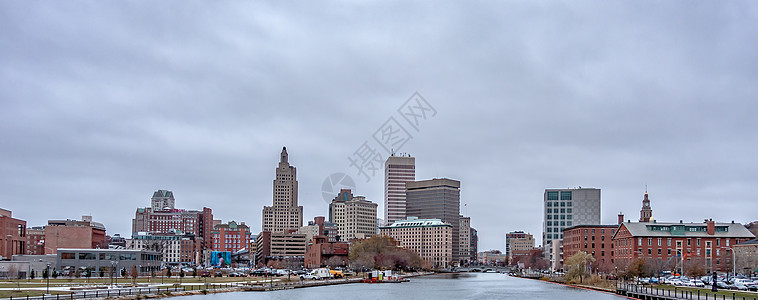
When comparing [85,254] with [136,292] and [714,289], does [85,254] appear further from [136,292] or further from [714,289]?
[714,289]

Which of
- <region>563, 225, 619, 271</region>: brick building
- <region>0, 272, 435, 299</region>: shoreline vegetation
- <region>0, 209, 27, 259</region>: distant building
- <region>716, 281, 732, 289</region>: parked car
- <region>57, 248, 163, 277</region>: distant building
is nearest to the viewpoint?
<region>0, 272, 435, 299</region>: shoreline vegetation

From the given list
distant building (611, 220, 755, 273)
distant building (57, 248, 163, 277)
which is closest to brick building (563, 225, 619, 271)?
distant building (611, 220, 755, 273)

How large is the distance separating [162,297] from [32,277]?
43172mm

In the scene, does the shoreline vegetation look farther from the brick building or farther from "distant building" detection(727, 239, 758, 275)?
the brick building

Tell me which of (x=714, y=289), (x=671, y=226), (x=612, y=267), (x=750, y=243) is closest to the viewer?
(x=714, y=289)

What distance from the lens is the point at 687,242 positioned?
152625mm

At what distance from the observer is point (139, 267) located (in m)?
148

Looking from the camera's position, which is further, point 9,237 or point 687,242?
point 9,237

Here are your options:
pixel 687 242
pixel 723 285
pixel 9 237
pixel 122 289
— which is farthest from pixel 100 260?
pixel 687 242

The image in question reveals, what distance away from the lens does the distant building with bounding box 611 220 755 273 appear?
150m

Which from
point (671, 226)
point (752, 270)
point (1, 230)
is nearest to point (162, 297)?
point (1, 230)

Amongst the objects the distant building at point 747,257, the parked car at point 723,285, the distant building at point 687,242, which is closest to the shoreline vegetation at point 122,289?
the parked car at point 723,285

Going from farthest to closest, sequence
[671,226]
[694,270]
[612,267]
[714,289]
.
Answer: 1. [612,267]
2. [671,226]
3. [694,270]
4. [714,289]

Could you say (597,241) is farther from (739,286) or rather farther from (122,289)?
(122,289)
